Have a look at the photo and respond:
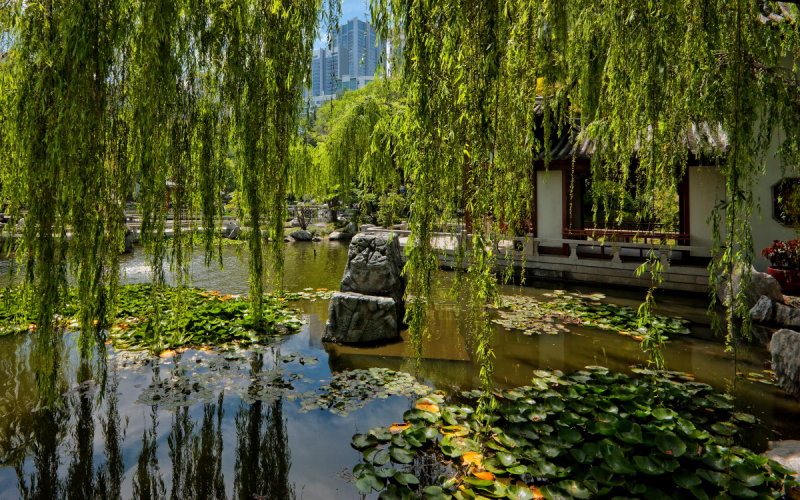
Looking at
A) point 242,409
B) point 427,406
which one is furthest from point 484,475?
point 242,409

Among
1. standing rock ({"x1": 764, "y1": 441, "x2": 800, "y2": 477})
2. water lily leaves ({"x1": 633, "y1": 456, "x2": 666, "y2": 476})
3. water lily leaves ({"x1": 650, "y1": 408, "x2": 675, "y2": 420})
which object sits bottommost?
standing rock ({"x1": 764, "y1": 441, "x2": 800, "y2": 477})

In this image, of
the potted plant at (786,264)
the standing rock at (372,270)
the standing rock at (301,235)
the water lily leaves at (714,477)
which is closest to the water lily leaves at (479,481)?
the water lily leaves at (714,477)

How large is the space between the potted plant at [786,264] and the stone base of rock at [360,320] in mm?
5395

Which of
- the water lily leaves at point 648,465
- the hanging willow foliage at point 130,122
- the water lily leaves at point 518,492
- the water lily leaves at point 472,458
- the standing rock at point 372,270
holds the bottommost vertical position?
the water lily leaves at point 472,458

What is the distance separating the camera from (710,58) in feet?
7.31

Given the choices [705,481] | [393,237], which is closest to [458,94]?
[705,481]

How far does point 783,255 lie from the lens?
6.24 metres

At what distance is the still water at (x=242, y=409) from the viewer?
2.54 m

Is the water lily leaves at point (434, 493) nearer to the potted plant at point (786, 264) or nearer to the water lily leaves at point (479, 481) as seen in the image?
the water lily leaves at point (479, 481)

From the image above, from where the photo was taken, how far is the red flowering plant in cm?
611

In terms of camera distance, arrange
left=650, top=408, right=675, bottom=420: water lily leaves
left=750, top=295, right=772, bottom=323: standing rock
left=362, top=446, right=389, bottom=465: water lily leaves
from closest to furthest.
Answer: left=362, top=446, right=389, bottom=465: water lily leaves, left=650, top=408, right=675, bottom=420: water lily leaves, left=750, top=295, right=772, bottom=323: standing rock

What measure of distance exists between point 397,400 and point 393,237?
89.5 inches

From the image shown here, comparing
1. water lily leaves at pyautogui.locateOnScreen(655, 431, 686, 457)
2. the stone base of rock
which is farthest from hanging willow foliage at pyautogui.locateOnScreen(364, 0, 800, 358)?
the stone base of rock

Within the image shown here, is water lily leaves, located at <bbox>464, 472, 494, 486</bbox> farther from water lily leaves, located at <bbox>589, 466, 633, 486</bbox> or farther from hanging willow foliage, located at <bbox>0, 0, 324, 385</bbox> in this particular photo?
→ hanging willow foliage, located at <bbox>0, 0, 324, 385</bbox>
